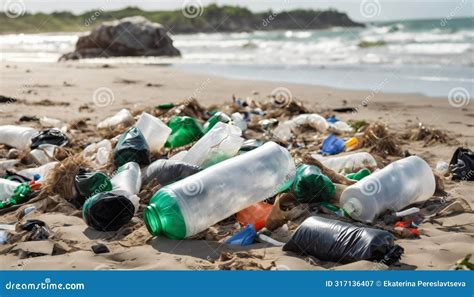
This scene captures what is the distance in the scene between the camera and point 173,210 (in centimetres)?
344

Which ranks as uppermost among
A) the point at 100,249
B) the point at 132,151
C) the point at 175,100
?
the point at 132,151

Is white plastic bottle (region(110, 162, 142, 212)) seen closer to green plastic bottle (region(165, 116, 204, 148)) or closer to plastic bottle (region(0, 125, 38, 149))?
green plastic bottle (region(165, 116, 204, 148))

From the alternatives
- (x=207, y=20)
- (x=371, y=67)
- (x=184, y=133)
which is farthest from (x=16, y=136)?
(x=207, y=20)

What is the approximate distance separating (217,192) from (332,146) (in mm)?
2239

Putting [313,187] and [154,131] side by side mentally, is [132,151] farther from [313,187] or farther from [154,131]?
[313,187]

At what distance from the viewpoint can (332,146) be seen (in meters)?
5.67

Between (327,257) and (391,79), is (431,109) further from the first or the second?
(327,257)

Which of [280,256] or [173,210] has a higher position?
[173,210]

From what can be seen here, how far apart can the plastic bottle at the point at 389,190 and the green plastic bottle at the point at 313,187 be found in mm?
211

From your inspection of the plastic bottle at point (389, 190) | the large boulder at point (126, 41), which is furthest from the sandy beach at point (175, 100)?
the large boulder at point (126, 41)

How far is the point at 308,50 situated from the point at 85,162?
67.1 ft

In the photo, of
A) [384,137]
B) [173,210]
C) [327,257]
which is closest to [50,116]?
[384,137]

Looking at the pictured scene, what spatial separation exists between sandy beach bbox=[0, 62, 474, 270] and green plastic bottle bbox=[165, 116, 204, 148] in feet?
4.71

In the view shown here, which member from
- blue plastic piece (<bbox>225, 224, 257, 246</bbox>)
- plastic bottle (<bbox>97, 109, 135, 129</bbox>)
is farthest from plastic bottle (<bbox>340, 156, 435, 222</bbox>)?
plastic bottle (<bbox>97, 109, 135, 129</bbox>)
